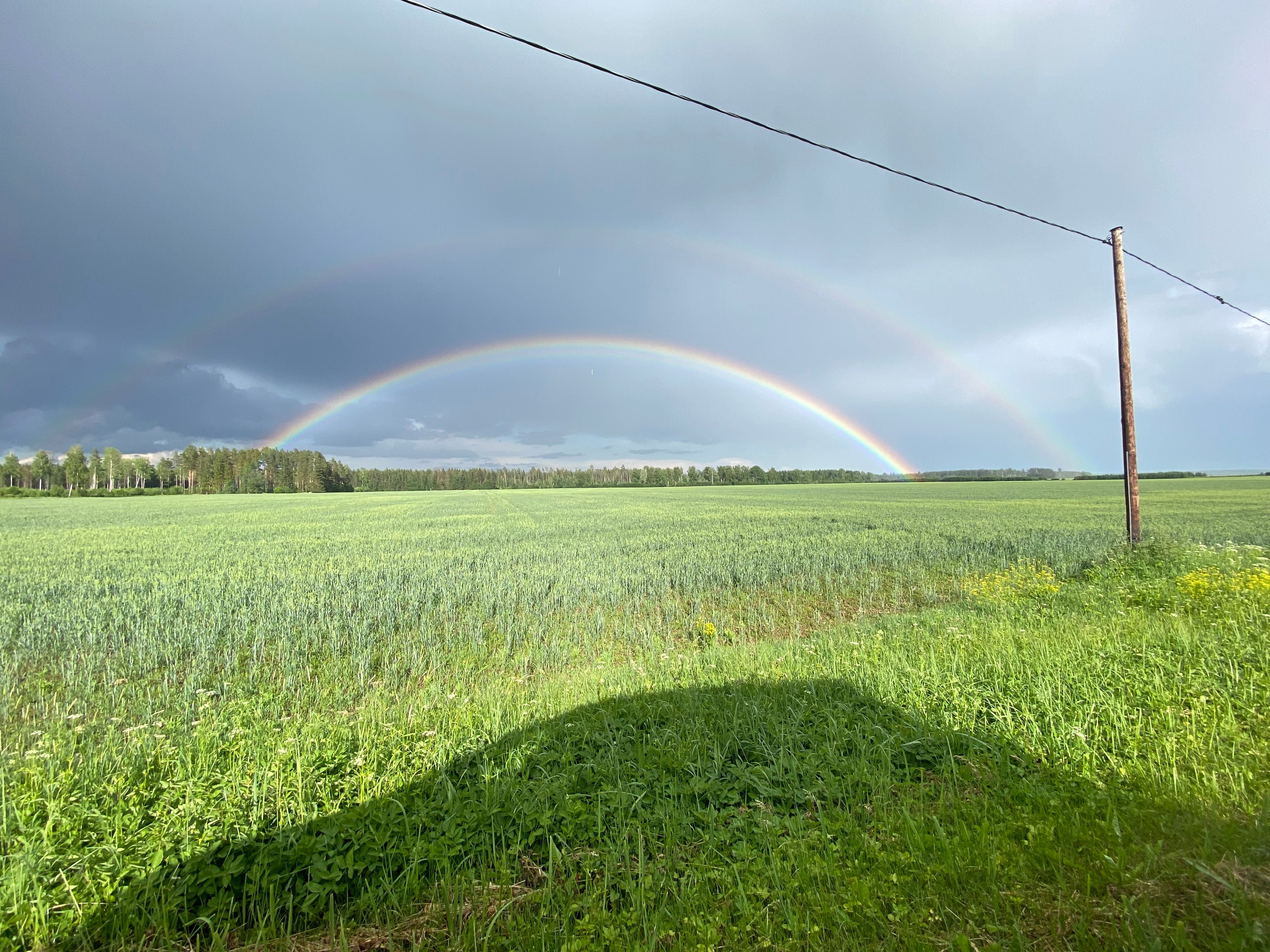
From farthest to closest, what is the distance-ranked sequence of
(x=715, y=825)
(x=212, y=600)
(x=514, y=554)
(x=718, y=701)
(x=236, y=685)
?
(x=514, y=554), (x=212, y=600), (x=236, y=685), (x=718, y=701), (x=715, y=825)

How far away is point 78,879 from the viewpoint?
268cm

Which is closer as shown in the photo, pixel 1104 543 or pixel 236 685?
pixel 236 685

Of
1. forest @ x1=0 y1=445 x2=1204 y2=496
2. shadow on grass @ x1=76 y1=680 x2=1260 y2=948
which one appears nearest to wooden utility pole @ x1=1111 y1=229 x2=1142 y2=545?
shadow on grass @ x1=76 y1=680 x2=1260 y2=948

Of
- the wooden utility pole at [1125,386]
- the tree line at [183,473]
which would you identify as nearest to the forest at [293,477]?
the tree line at [183,473]

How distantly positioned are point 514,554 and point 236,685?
11.2 meters

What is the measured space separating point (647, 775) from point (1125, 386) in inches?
553

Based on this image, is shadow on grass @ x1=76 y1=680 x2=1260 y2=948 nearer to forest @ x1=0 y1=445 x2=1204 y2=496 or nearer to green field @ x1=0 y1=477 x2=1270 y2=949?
green field @ x1=0 y1=477 x2=1270 y2=949

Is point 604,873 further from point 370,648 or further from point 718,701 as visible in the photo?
point 370,648

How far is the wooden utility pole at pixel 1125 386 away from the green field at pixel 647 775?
5.71ft

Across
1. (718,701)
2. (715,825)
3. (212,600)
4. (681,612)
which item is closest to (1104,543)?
(681,612)

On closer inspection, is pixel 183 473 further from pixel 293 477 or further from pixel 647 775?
pixel 647 775

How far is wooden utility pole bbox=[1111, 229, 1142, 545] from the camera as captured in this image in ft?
37.0

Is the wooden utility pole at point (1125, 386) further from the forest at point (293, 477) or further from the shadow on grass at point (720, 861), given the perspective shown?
the forest at point (293, 477)

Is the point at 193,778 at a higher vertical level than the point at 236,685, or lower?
higher
